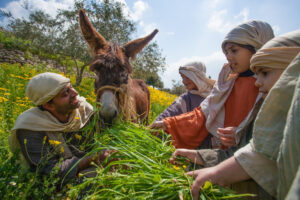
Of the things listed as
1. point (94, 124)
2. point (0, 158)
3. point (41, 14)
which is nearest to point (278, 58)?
point (94, 124)

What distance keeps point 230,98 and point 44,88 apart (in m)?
2.42

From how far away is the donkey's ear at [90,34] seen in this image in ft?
9.05

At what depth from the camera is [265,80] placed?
→ 132cm

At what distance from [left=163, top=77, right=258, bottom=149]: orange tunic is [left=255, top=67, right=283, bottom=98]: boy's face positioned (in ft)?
2.45

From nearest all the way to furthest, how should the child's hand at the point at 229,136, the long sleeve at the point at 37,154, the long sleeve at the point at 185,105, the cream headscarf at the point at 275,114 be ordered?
the cream headscarf at the point at 275,114
the child's hand at the point at 229,136
the long sleeve at the point at 37,154
the long sleeve at the point at 185,105

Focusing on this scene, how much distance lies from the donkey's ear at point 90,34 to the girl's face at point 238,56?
73.3 inches

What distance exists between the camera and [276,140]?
0.92m

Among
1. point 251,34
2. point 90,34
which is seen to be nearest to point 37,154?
point 90,34

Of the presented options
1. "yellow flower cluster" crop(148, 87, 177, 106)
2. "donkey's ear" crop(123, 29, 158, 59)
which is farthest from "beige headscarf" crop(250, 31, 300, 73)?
"yellow flower cluster" crop(148, 87, 177, 106)

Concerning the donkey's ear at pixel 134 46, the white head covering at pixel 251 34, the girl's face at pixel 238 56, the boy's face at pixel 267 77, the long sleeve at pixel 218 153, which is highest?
the donkey's ear at pixel 134 46

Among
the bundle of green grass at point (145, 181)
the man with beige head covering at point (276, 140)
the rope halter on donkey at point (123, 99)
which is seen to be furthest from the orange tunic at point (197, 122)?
the man with beige head covering at point (276, 140)

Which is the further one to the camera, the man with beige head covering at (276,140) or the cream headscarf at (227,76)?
the cream headscarf at (227,76)

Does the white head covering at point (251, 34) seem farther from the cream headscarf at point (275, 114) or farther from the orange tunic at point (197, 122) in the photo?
the cream headscarf at point (275, 114)

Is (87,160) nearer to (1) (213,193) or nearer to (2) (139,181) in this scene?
(2) (139,181)
